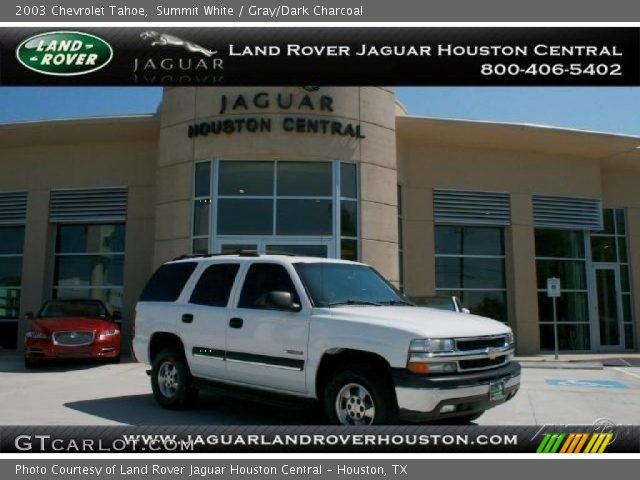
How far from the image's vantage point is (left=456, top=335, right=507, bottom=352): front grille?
5859mm

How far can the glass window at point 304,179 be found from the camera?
48.1 feet

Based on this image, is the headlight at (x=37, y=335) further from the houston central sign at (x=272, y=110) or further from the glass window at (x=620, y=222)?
the glass window at (x=620, y=222)

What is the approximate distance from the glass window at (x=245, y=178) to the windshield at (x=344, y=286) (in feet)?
24.7

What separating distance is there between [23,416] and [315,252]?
8031 mm

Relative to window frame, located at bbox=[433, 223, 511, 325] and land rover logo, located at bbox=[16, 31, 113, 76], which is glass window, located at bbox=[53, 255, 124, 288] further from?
land rover logo, located at bbox=[16, 31, 113, 76]

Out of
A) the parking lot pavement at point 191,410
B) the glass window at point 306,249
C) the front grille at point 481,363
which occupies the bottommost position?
the parking lot pavement at point 191,410

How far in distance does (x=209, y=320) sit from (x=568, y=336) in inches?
563

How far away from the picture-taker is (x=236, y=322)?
709cm

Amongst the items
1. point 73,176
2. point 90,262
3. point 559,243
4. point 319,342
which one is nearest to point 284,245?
point 90,262

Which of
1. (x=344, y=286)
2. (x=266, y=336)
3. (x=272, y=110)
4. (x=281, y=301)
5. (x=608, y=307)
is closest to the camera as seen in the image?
(x=281, y=301)

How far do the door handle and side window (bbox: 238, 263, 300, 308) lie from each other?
17cm

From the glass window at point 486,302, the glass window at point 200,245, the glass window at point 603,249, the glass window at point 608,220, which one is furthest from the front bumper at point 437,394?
the glass window at point 608,220

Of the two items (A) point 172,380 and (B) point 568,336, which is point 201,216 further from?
(B) point 568,336

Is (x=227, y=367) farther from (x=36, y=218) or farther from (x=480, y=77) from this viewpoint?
(x=36, y=218)
